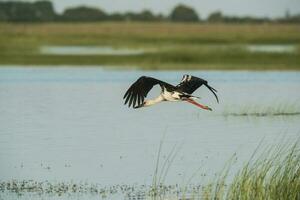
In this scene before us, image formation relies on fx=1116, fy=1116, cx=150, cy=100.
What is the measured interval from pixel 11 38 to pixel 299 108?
1093 inches

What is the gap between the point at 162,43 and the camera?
45.6 meters

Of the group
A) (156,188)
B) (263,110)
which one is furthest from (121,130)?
(156,188)

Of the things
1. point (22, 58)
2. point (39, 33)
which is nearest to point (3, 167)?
point (22, 58)

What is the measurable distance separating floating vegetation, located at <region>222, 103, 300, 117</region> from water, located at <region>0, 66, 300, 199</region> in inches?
1.4

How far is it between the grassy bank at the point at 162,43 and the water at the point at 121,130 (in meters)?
7.78

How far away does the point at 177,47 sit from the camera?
43531 millimetres

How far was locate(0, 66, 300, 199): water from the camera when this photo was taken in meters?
13.6

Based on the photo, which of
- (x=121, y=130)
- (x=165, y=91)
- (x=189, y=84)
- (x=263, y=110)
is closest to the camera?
(x=165, y=91)

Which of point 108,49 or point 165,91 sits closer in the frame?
point 165,91

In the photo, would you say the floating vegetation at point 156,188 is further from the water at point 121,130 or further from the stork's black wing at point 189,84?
the stork's black wing at point 189,84

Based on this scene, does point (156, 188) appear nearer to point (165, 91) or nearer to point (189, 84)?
point (165, 91)

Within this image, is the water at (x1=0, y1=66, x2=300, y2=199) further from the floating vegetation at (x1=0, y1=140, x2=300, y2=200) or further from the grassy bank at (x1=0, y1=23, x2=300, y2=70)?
the grassy bank at (x1=0, y1=23, x2=300, y2=70)

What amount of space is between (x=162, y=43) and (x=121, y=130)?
2834cm

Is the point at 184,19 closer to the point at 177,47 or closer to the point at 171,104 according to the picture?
the point at 177,47
